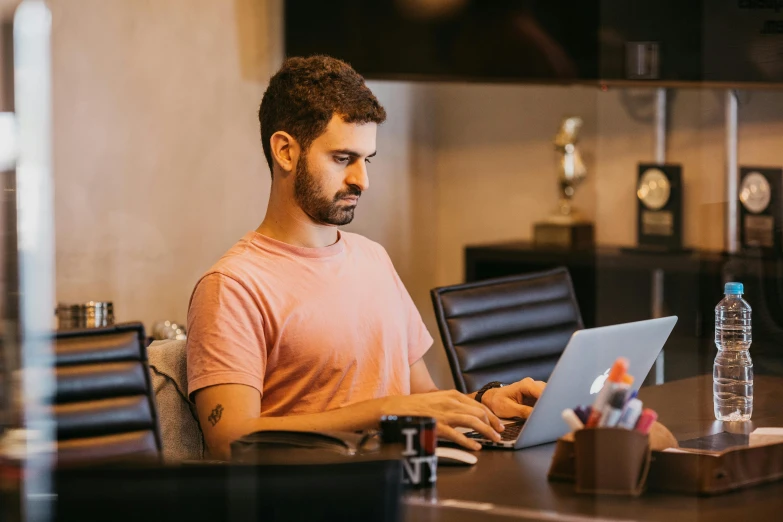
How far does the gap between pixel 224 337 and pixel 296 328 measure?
14 centimetres

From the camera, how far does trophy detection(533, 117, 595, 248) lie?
13.4ft

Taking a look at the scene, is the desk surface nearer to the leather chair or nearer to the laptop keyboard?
the laptop keyboard

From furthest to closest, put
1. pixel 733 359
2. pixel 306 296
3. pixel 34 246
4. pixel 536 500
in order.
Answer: pixel 733 359, pixel 306 296, pixel 536 500, pixel 34 246

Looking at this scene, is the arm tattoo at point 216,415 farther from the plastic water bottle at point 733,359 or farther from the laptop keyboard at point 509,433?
the plastic water bottle at point 733,359

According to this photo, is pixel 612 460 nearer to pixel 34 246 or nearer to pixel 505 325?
pixel 34 246

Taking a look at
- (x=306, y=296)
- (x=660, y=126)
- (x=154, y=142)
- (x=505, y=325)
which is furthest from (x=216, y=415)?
(x=660, y=126)

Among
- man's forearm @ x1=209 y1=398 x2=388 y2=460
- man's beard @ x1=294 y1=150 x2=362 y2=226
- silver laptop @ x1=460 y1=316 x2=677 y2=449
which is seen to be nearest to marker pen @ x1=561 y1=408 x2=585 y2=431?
silver laptop @ x1=460 y1=316 x2=677 y2=449

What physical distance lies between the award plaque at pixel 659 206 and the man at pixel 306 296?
2.03m

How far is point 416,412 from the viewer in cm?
151

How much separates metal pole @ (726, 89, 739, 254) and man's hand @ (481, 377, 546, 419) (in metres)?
1.68

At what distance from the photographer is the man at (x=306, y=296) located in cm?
167

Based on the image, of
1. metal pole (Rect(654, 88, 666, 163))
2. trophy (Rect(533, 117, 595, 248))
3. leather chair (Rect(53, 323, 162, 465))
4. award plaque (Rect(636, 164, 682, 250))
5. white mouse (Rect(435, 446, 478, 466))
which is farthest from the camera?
trophy (Rect(533, 117, 595, 248))

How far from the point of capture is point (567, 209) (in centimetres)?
418

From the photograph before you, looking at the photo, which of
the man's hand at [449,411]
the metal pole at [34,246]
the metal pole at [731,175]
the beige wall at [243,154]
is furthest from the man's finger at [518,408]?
the metal pole at [731,175]
